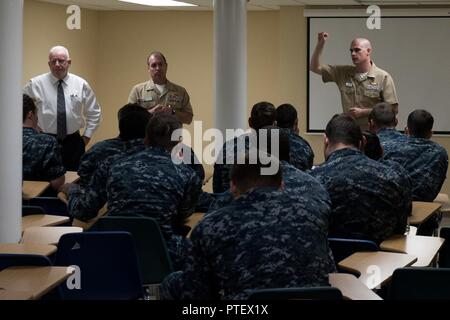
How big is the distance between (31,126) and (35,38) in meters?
4.23

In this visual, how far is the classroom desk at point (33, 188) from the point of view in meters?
5.91

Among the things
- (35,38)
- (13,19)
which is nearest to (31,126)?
(13,19)

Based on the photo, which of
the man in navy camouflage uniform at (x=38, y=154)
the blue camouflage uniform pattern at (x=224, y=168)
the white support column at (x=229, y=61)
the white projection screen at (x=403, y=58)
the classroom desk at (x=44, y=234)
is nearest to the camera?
the classroom desk at (x=44, y=234)

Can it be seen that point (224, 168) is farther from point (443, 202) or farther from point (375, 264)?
point (375, 264)

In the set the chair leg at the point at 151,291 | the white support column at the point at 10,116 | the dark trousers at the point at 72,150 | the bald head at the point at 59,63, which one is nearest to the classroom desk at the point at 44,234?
the white support column at the point at 10,116

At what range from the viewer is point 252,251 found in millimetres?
3205

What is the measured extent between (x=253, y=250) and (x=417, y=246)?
1584 mm

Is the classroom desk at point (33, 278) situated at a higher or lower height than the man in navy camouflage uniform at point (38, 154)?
lower

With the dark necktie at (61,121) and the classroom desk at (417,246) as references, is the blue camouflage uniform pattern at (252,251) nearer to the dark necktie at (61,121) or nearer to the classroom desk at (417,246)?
the classroom desk at (417,246)

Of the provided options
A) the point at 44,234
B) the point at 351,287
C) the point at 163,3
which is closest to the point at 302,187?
the point at 351,287

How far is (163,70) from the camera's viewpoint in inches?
343

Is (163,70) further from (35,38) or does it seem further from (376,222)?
(376,222)

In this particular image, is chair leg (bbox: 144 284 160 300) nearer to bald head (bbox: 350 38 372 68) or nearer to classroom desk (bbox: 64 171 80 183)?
classroom desk (bbox: 64 171 80 183)

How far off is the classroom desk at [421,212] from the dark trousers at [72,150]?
141 inches
